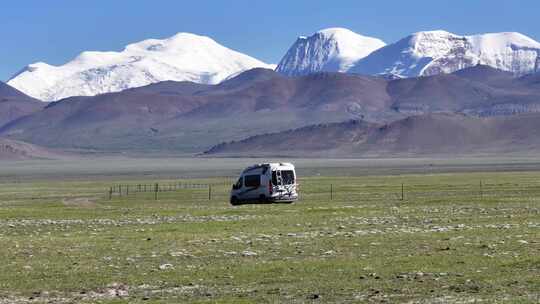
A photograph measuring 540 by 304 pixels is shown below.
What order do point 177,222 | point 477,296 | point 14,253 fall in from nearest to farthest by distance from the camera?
1. point 477,296
2. point 14,253
3. point 177,222

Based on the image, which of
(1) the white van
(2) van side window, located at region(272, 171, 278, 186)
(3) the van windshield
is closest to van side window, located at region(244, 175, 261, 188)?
(1) the white van

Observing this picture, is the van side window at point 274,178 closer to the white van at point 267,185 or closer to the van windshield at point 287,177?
the white van at point 267,185

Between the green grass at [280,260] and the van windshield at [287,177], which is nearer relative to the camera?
the green grass at [280,260]

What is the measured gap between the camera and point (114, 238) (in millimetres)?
28547

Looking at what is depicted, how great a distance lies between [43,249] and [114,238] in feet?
11.2

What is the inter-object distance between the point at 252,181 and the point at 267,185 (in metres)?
1.06

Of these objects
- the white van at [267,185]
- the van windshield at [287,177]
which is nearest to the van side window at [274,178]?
the white van at [267,185]

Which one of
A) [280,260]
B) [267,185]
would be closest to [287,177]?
[267,185]

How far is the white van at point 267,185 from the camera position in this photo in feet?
166

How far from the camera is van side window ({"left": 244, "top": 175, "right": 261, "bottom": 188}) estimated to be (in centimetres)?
5112

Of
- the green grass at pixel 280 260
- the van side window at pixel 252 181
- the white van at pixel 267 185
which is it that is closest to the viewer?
the green grass at pixel 280 260

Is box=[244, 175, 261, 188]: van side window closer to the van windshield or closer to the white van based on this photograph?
the white van

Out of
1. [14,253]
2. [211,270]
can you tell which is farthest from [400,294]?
[14,253]

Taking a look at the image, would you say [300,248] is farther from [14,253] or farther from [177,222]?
[177,222]
